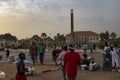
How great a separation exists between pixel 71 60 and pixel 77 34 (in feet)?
467

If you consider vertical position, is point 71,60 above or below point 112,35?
below

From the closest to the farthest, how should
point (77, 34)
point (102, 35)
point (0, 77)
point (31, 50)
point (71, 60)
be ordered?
point (71, 60) < point (0, 77) < point (31, 50) < point (102, 35) < point (77, 34)

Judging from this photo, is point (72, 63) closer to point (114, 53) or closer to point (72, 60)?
point (72, 60)

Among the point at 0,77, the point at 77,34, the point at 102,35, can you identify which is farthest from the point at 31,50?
the point at 77,34

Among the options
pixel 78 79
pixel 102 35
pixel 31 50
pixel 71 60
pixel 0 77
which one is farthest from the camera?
pixel 102 35

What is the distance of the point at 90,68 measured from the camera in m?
20.8

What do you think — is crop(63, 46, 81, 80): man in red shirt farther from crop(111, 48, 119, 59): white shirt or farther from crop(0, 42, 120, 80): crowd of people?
crop(111, 48, 119, 59): white shirt

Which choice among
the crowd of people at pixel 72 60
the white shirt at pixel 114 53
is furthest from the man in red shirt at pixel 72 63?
the white shirt at pixel 114 53

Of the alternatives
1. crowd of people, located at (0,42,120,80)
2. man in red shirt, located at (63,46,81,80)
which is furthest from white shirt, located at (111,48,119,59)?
man in red shirt, located at (63,46,81,80)

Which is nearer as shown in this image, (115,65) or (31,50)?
(115,65)

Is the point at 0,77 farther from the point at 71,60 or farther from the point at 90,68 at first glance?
the point at 90,68

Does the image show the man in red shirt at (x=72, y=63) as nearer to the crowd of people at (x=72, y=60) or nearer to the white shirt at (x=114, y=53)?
the crowd of people at (x=72, y=60)

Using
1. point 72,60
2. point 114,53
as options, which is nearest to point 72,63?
point 72,60

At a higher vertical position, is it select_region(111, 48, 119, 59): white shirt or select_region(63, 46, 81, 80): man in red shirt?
select_region(111, 48, 119, 59): white shirt
